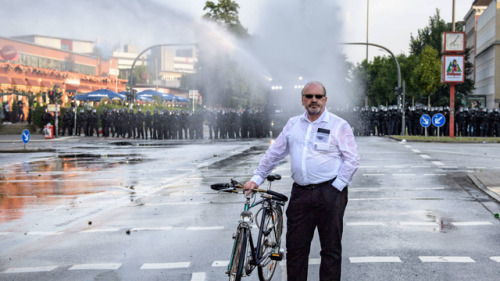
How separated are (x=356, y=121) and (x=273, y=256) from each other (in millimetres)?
34314

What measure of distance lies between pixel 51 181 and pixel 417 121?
85.7ft

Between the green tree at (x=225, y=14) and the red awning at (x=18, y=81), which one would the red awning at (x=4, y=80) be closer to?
the red awning at (x=18, y=81)

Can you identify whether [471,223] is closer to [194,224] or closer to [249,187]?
[194,224]

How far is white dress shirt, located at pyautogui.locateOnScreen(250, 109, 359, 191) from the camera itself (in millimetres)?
5211

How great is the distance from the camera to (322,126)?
5.29 m

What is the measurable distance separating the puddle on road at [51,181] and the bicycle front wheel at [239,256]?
6.36 m

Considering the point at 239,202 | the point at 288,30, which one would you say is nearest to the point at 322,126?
the point at 239,202

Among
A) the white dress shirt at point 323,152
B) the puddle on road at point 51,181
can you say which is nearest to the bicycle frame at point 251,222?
the white dress shirt at point 323,152

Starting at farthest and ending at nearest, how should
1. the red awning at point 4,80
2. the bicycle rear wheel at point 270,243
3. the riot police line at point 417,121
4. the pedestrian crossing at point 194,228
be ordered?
the red awning at point 4,80, the riot police line at point 417,121, the pedestrian crossing at point 194,228, the bicycle rear wheel at point 270,243

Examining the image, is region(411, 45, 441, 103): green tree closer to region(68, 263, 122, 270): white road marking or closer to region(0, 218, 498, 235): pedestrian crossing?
region(0, 218, 498, 235): pedestrian crossing

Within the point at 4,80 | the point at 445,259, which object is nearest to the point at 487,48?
the point at 4,80

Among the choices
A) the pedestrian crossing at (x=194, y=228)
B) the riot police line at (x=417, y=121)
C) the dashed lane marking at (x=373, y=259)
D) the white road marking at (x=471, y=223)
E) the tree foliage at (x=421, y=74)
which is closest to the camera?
the dashed lane marking at (x=373, y=259)

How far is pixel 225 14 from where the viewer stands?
66375 mm

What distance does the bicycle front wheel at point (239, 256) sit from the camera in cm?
505
